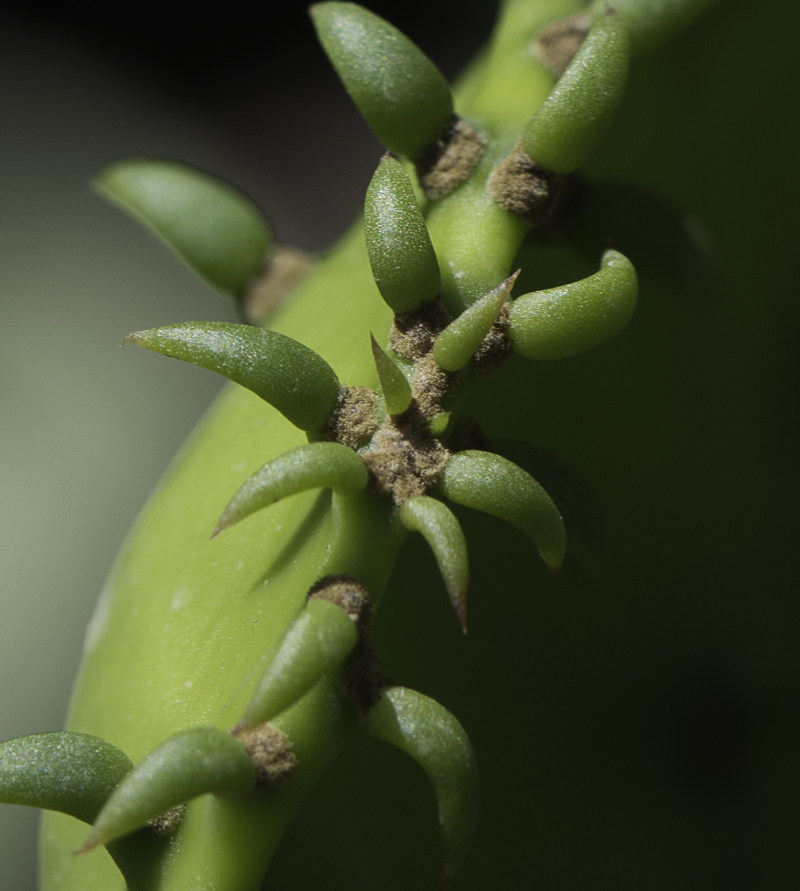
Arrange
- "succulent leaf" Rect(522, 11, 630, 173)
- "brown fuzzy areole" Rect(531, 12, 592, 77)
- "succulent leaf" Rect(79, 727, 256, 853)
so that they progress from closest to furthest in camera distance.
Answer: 1. "succulent leaf" Rect(79, 727, 256, 853)
2. "succulent leaf" Rect(522, 11, 630, 173)
3. "brown fuzzy areole" Rect(531, 12, 592, 77)

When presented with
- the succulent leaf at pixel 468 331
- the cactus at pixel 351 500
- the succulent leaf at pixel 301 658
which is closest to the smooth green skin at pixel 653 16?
the cactus at pixel 351 500

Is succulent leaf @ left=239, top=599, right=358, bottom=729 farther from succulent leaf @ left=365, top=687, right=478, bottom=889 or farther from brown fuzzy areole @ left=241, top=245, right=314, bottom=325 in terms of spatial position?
brown fuzzy areole @ left=241, top=245, right=314, bottom=325

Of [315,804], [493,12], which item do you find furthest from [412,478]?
[493,12]

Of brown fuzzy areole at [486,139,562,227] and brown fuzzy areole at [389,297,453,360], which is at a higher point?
brown fuzzy areole at [486,139,562,227]

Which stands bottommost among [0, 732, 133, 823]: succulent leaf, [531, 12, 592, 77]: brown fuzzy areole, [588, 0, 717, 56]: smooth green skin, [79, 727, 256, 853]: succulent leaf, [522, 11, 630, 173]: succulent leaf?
[0, 732, 133, 823]: succulent leaf

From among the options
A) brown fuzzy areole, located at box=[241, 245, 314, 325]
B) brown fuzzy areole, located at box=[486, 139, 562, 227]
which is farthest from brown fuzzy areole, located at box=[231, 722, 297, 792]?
brown fuzzy areole, located at box=[241, 245, 314, 325]

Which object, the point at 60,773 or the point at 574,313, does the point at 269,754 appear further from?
the point at 574,313

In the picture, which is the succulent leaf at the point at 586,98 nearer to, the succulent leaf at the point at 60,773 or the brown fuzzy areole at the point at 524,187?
the brown fuzzy areole at the point at 524,187
